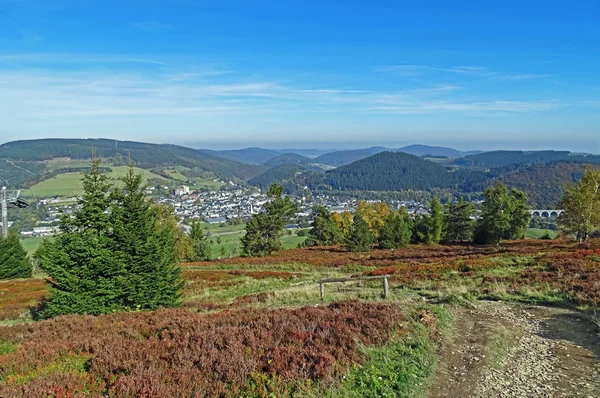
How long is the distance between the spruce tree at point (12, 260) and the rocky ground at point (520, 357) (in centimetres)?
4923

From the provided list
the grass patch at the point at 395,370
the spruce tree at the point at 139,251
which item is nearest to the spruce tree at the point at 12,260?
the spruce tree at the point at 139,251

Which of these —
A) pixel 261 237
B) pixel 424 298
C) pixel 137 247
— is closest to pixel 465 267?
pixel 424 298

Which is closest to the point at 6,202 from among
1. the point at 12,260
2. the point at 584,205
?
the point at 12,260

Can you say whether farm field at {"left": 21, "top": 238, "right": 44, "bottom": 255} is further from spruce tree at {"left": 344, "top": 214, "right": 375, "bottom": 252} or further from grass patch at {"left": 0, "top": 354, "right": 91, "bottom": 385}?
grass patch at {"left": 0, "top": 354, "right": 91, "bottom": 385}

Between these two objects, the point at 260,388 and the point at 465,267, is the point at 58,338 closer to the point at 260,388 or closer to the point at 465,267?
the point at 260,388

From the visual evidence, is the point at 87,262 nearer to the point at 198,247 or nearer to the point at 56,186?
the point at 198,247

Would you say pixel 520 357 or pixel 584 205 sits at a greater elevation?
pixel 584 205

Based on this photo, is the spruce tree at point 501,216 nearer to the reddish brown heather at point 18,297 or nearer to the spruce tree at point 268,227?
the spruce tree at point 268,227

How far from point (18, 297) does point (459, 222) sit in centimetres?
6297

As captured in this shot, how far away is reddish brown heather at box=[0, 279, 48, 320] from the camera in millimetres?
20470

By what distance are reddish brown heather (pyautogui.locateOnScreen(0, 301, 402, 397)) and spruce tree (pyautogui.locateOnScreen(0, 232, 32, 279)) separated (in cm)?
3931

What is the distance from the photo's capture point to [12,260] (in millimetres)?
44750

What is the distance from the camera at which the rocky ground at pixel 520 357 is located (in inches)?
301

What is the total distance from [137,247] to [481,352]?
Answer: 45.9 ft
